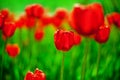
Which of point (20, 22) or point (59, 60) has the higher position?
point (20, 22)

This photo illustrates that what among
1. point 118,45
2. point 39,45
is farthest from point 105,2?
point 39,45

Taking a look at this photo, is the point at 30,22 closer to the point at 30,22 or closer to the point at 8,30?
the point at 30,22

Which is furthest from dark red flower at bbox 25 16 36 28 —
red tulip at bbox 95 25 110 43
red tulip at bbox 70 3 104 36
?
red tulip at bbox 70 3 104 36

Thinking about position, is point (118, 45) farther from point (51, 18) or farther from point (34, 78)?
point (34, 78)

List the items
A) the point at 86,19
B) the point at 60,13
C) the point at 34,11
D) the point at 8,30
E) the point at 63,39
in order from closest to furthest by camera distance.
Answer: the point at 86,19 → the point at 63,39 → the point at 8,30 → the point at 34,11 → the point at 60,13

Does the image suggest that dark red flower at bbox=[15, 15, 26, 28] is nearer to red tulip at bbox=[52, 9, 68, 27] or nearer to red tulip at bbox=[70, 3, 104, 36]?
red tulip at bbox=[52, 9, 68, 27]

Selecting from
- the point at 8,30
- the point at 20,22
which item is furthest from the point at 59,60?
the point at 8,30

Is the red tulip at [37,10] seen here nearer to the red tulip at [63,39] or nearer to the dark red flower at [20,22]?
the dark red flower at [20,22]
